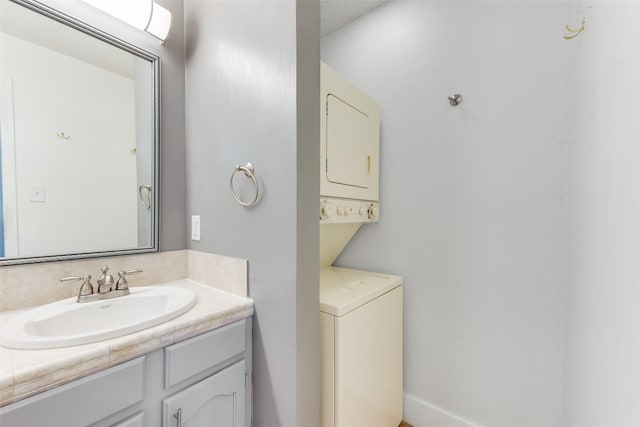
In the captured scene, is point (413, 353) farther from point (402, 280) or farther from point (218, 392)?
point (218, 392)

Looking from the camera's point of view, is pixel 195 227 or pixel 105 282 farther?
pixel 195 227

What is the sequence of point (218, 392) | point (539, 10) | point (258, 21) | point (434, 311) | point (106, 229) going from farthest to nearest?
point (434, 311), point (539, 10), point (106, 229), point (258, 21), point (218, 392)

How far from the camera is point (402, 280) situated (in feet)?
5.75

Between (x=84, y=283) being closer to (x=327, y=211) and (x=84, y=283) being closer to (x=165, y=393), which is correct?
(x=165, y=393)

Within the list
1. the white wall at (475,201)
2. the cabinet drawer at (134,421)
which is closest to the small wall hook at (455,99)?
the white wall at (475,201)

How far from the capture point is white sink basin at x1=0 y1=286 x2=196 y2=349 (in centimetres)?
72

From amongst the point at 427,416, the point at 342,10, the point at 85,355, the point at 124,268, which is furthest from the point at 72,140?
the point at 427,416

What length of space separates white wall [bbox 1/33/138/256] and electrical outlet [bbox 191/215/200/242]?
0.25 m

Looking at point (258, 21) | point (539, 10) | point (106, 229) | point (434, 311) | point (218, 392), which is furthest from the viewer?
point (434, 311)

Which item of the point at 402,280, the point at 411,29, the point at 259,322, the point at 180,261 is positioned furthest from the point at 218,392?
the point at 411,29

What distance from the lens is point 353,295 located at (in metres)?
1.34

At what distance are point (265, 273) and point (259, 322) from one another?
0.21 meters

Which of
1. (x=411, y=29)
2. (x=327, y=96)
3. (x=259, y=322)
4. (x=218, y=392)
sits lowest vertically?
(x=218, y=392)

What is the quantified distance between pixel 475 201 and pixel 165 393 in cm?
164
